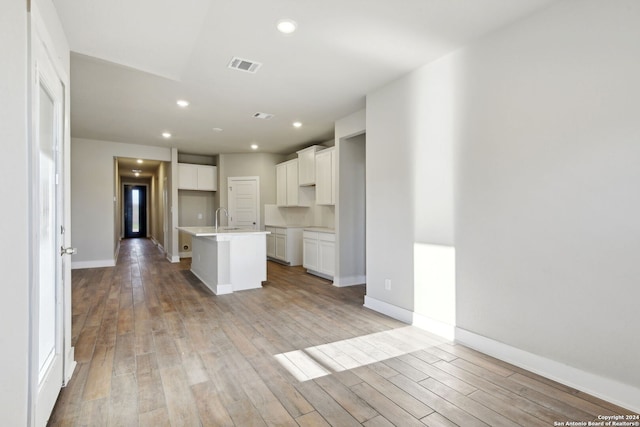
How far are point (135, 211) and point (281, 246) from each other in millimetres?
10439

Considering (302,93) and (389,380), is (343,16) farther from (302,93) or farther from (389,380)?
(389,380)

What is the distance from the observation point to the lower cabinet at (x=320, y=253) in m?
5.27

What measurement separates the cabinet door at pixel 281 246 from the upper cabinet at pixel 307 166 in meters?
1.31

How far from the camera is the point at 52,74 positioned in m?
1.87

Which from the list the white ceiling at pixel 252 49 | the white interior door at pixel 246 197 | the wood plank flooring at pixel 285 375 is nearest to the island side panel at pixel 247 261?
the wood plank flooring at pixel 285 375

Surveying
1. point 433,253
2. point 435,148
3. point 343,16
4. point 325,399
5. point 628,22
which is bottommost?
point 325,399

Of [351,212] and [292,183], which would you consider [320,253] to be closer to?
[351,212]

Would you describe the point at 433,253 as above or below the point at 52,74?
below

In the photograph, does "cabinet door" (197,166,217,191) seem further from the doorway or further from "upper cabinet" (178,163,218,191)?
the doorway

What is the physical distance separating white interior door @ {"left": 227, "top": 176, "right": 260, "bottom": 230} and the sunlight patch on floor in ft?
17.7

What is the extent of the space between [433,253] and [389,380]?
1.34m

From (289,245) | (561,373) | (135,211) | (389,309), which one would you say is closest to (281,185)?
(289,245)

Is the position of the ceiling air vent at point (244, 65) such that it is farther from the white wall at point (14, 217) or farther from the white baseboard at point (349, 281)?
the white baseboard at point (349, 281)

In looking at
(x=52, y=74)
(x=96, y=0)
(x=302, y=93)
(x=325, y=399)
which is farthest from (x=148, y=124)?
(x=325, y=399)
